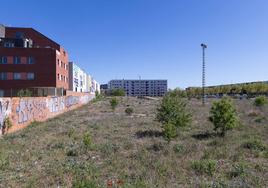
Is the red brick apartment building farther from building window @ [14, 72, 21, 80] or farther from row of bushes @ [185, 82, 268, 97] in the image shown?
row of bushes @ [185, 82, 268, 97]

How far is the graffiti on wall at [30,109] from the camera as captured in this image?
1928 cm

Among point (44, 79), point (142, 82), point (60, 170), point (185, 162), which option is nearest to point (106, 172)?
point (60, 170)

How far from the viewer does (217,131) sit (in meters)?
15.5

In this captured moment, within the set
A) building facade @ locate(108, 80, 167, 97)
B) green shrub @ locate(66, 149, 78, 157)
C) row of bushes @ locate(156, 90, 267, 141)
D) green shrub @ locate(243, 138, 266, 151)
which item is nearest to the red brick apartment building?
row of bushes @ locate(156, 90, 267, 141)

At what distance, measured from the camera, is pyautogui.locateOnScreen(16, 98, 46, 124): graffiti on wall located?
19.3 metres

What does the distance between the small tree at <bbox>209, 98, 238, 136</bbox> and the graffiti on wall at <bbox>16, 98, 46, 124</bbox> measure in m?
11.7

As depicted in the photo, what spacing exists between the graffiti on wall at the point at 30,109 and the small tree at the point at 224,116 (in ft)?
38.4

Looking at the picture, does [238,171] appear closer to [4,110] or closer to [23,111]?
[4,110]

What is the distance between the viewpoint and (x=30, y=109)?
2152cm

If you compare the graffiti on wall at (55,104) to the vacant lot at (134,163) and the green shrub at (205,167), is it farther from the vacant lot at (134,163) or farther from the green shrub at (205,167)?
the green shrub at (205,167)

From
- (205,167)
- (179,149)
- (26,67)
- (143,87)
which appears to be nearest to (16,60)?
(26,67)

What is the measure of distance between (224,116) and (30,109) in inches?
528

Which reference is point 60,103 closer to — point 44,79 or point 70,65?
point 44,79

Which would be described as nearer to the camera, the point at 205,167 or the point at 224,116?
the point at 205,167
